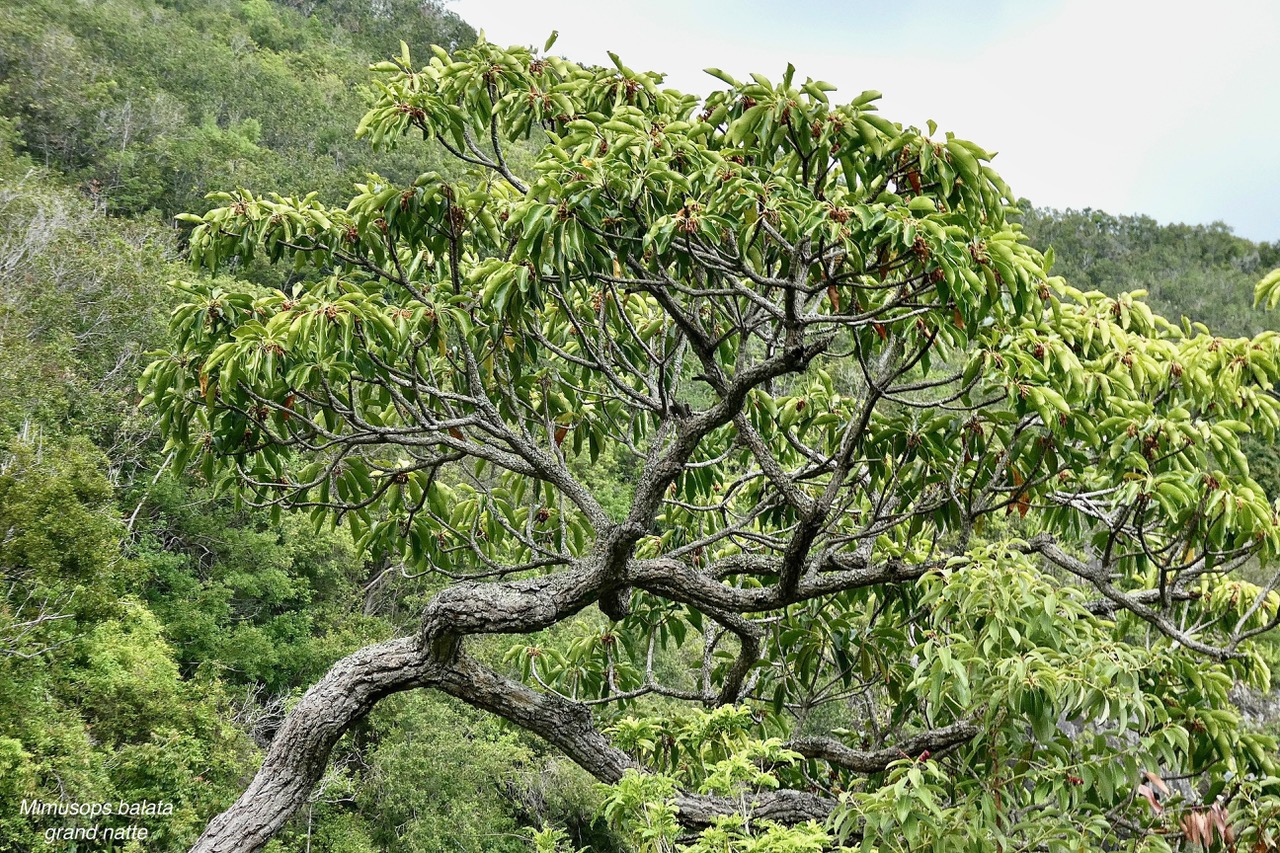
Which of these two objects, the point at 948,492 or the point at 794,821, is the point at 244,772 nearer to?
the point at 794,821

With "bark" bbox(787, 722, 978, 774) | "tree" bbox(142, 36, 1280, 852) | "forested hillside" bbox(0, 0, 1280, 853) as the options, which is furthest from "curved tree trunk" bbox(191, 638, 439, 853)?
"bark" bbox(787, 722, 978, 774)

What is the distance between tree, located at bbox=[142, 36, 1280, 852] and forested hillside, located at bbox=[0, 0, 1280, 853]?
54 centimetres

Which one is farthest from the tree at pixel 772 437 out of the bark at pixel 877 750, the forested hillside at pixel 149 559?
the forested hillside at pixel 149 559

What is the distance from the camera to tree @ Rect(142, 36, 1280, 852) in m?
2.37

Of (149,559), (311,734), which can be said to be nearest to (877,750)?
(311,734)

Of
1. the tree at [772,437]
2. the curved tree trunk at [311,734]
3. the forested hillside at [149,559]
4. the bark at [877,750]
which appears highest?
the tree at [772,437]

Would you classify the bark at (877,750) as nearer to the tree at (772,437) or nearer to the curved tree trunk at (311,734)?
the tree at (772,437)

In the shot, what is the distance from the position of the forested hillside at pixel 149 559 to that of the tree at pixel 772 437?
0.54m

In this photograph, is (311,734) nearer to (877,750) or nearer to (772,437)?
(877,750)

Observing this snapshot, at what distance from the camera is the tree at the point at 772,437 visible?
7.79 ft

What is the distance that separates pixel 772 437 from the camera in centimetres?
390

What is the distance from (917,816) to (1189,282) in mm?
33788

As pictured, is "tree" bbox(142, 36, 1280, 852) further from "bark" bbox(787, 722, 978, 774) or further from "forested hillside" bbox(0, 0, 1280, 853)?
"forested hillside" bbox(0, 0, 1280, 853)

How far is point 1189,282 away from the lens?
31281 mm
